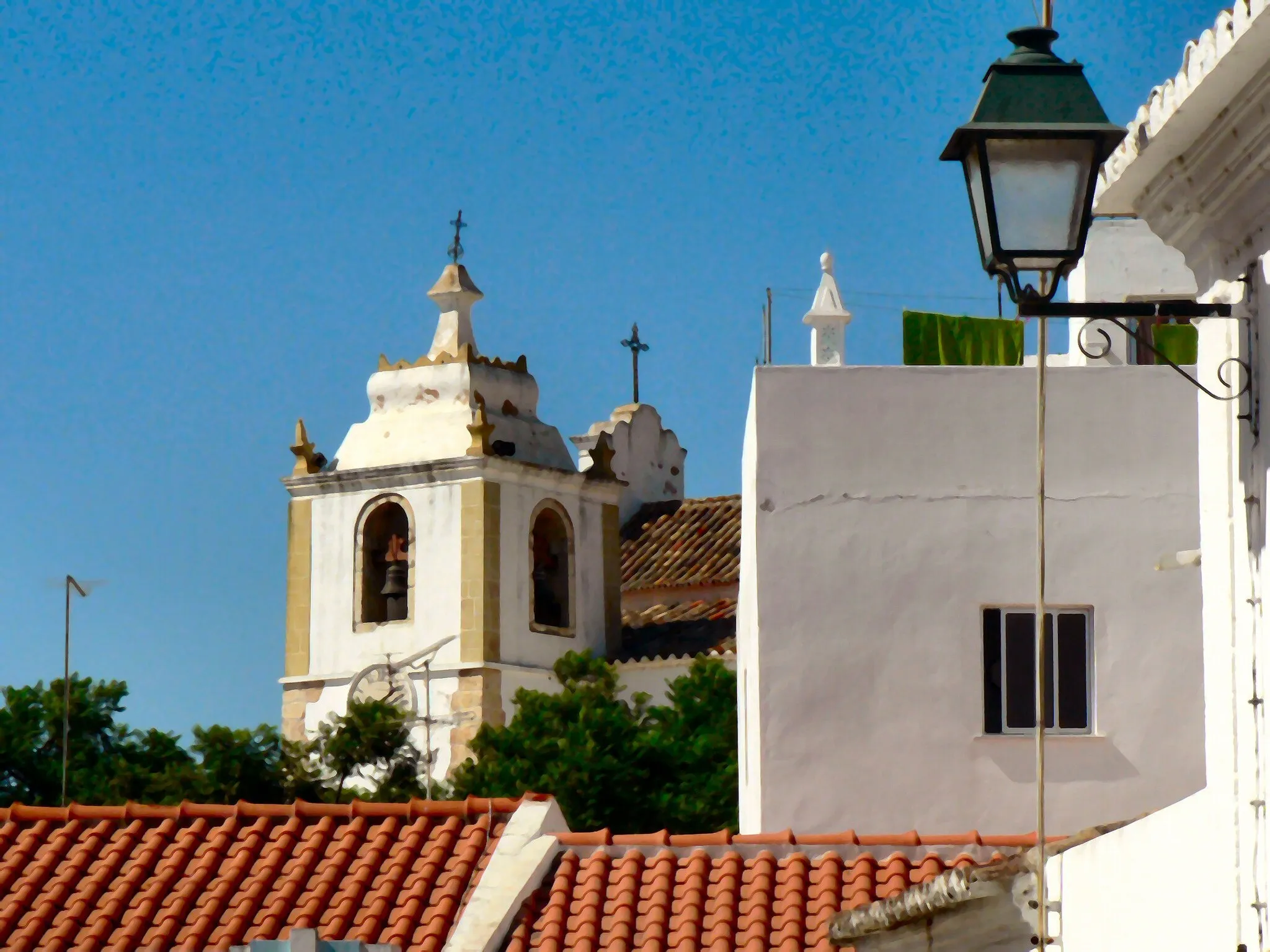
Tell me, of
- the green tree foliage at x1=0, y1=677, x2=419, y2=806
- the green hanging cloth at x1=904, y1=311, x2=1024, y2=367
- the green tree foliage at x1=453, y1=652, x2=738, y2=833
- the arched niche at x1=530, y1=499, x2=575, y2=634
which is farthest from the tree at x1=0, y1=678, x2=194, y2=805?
A: the green hanging cloth at x1=904, y1=311, x2=1024, y2=367

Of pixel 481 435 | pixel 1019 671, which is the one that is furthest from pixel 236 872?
pixel 481 435

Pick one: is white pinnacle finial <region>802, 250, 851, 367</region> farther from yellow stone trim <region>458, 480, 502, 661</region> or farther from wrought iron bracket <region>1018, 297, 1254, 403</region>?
yellow stone trim <region>458, 480, 502, 661</region>

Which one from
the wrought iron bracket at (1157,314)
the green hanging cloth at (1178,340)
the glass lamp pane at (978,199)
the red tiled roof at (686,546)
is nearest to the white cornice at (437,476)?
the red tiled roof at (686,546)

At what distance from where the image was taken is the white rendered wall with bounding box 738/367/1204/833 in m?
14.9

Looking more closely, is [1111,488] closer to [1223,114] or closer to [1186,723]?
[1186,723]

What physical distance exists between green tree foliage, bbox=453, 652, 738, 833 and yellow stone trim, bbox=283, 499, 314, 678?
6.71 m

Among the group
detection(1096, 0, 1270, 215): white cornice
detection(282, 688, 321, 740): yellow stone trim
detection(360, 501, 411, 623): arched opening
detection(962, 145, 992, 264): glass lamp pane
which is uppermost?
detection(360, 501, 411, 623): arched opening

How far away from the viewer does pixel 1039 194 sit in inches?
254

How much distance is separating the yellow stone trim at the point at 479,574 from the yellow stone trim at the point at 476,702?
11.4 inches

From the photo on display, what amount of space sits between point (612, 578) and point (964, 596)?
29.6m

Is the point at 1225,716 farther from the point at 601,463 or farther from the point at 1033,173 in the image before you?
the point at 601,463

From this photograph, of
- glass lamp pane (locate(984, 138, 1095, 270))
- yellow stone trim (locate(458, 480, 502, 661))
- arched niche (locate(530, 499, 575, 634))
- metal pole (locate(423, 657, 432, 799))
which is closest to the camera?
glass lamp pane (locate(984, 138, 1095, 270))

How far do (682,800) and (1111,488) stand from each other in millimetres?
17853

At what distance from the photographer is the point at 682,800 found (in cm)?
3228
